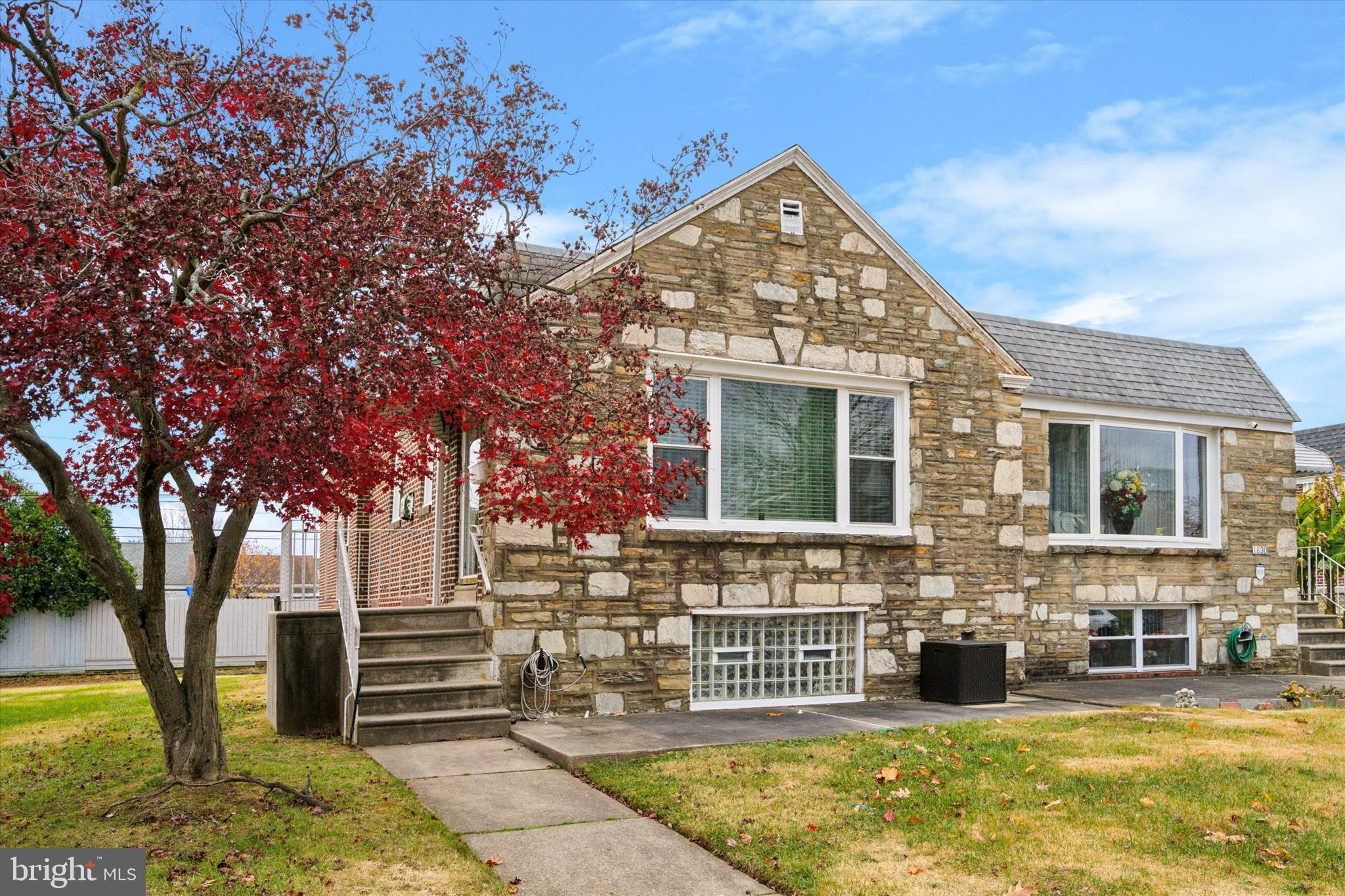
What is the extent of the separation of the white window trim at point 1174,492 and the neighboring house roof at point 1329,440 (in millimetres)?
10718

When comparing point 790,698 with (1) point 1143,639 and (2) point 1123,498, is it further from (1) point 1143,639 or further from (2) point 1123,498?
(2) point 1123,498

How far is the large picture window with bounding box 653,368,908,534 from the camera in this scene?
10.5m

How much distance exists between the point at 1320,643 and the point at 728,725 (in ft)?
32.7

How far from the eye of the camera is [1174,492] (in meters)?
13.8

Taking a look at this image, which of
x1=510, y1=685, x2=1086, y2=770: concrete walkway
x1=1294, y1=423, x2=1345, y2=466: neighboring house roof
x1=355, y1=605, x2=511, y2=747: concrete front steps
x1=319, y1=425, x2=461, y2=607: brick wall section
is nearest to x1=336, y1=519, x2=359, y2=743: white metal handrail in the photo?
x1=355, y1=605, x2=511, y2=747: concrete front steps

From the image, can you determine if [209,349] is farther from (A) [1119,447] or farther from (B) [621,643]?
(A) [1119,447]

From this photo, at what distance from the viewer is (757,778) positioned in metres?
6.90

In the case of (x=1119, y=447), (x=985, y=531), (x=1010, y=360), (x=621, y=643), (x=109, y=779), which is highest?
(x=1010, y=360)

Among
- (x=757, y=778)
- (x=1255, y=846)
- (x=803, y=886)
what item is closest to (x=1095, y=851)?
(x=1255, y=846)

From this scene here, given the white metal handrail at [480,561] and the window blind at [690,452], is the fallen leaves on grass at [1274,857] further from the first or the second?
the white metal handrail at [480,561]

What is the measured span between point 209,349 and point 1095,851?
4.85m

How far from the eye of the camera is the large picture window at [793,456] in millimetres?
10516

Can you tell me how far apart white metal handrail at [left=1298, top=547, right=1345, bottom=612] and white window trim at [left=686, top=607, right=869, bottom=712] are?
9.38 metres

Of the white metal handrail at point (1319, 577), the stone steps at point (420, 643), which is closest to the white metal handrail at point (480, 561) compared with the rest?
the stone steps at point (420, 643)
